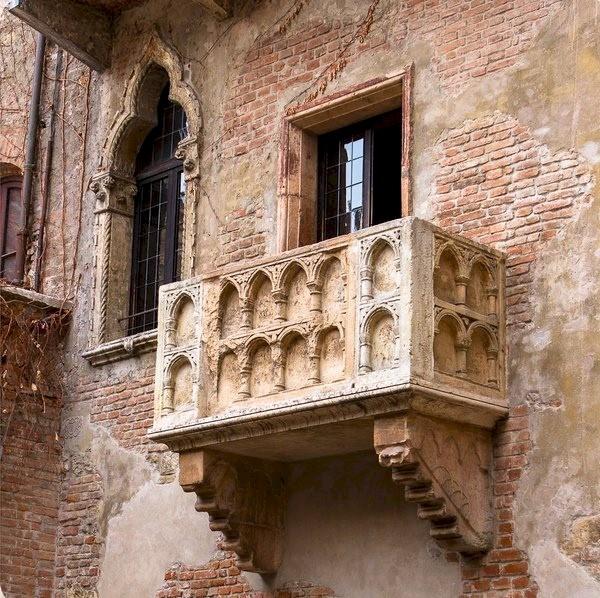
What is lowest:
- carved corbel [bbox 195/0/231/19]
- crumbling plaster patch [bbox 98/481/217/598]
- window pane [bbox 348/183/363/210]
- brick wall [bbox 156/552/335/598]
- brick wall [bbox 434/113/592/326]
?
brick wall [bbox 156/552/335/598]

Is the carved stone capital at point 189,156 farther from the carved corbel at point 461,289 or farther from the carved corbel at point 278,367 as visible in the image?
the carved corbel at point 461,289

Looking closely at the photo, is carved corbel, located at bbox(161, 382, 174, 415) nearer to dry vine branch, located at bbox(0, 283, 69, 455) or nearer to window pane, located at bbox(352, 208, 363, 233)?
window pane, located at bbox(352, 208, 363, 233)

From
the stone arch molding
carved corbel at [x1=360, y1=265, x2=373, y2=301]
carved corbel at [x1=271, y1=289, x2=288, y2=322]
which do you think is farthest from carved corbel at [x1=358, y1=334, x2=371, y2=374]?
the stone arch molding

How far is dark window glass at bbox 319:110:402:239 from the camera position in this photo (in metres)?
11.3

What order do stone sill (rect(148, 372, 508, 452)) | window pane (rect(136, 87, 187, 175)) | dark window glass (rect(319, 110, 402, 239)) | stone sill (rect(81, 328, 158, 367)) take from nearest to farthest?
stone sill (rect(148, 372, 508, 452)) < dark window glass (rect(319, 110, 402, 239)) < stone sill (rect(81, 328, 158, 367)) < window pane (rect(136, 87, 187, 175))

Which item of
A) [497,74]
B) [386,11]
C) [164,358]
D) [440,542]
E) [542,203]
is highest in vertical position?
[386,11]

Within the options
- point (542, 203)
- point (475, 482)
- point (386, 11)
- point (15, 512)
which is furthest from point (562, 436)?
point (15, 512)

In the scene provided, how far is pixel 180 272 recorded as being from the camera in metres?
12.6

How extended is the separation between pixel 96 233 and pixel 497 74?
4.45 meters

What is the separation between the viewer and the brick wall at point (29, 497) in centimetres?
1234

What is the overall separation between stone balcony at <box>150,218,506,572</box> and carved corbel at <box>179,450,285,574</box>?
13mm

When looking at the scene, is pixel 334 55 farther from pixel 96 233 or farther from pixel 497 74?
pixel 96 233

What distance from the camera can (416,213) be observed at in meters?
10.6

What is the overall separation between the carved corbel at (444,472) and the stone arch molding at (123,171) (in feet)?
13.9
